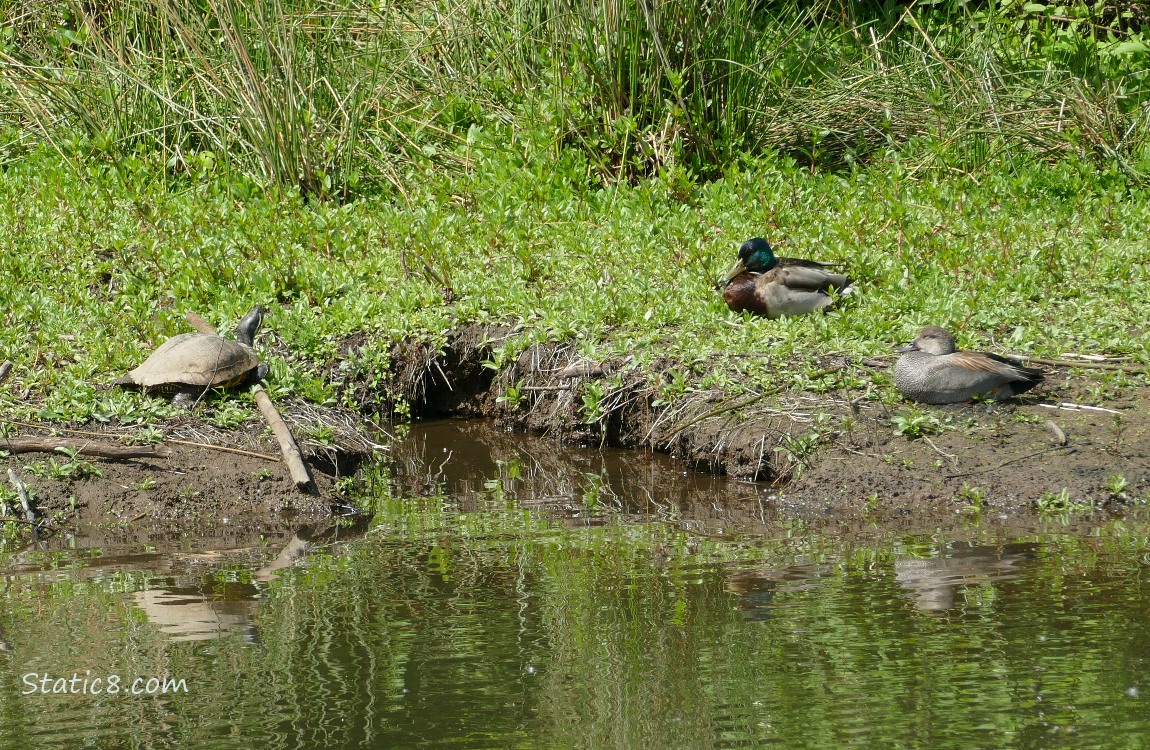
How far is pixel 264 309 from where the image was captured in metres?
7.43

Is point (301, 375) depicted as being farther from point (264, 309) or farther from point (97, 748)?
point (97, 748)

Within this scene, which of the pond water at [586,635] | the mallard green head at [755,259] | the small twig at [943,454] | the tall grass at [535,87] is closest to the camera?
the pond water at [586,635]

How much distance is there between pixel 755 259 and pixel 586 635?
3834 millimetres

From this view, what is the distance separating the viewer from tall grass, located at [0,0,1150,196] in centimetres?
925

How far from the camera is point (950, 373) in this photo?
5859 millimetres

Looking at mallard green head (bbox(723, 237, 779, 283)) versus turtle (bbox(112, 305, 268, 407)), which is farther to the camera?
mallard green head (bbox(723, 237, 779, 283))

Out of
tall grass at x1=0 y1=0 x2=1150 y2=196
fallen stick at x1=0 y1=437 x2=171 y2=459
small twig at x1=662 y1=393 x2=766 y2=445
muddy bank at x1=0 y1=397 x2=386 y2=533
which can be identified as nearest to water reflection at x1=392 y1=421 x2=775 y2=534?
small twig at x1=662 y1=393 x2=766 y2=445

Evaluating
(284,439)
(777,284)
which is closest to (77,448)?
(284,439)

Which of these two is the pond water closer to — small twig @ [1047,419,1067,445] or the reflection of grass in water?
the reflection of grass in water

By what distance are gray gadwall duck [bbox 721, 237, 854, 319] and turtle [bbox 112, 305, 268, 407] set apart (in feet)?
8.58

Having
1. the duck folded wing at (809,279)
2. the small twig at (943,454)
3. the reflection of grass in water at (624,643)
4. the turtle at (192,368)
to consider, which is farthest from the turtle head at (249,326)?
the small twig at (943,454)

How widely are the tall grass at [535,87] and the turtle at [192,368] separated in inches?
122

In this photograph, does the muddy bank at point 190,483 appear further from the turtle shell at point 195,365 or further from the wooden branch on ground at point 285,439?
the turtle shell at point 195,365

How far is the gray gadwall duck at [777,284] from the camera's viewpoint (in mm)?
7023
